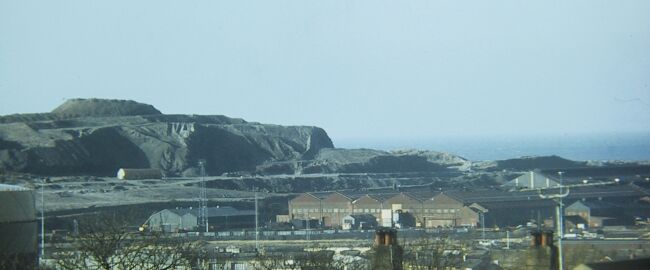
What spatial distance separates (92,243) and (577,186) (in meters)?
28.9

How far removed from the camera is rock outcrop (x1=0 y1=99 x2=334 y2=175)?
66.1m

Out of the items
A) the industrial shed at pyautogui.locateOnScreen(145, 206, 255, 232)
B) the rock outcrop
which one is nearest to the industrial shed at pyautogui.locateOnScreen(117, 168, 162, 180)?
the rock outcrop

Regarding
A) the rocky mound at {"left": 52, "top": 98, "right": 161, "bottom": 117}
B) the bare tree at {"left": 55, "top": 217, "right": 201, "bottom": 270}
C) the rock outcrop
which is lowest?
the bare tree at {"left": 55, "top": 217, "right": 201, "bottom": 270}

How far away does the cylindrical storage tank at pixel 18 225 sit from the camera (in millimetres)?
19328

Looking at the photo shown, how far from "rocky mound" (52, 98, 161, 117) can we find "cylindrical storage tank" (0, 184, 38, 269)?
63944 mm

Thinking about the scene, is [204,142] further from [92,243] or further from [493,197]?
[92,243]

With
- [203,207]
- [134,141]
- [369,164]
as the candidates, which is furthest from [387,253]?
[134,141]

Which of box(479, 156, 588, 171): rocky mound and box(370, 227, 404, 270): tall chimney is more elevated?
box(479, 156, 588, 171): rocky mound

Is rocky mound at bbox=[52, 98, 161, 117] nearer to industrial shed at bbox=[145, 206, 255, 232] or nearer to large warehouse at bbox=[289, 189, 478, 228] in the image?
large warehouse at bbox=[289, 189, 478, 228]

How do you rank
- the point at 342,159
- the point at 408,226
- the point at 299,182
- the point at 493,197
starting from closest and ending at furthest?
1. the point at 408,226
2. the point at 493,197
3. the point at 299,182
4. the point at 342,159

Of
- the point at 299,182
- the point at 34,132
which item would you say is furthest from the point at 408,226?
the point at 34,132

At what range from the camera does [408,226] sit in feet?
141

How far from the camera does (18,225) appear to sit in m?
20.1

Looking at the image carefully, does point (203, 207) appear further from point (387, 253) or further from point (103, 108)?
point (103, 108)
